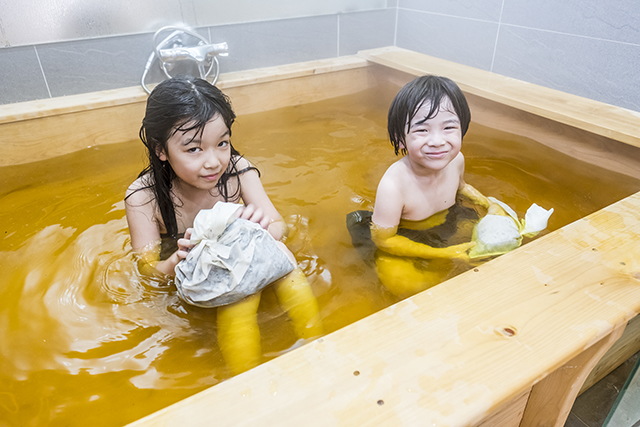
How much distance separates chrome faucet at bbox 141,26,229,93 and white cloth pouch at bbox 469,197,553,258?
1907 mm

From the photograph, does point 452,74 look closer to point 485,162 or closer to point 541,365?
point 485,162

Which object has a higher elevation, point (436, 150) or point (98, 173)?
point (436, 150)

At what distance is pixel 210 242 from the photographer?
1.15 m

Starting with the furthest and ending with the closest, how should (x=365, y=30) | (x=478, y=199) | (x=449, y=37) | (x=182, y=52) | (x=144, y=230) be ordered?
1. (x=365, y=30)
2. (x=449, y=37)
3. (x=182, y=52)
4. (x=478, y=199)
5. (x=144, y=230)

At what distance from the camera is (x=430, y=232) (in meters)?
1.60

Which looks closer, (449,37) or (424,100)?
(424,100)

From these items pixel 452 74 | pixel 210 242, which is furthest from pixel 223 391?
pixel 452 74

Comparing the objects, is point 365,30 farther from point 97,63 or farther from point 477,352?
point 477,352

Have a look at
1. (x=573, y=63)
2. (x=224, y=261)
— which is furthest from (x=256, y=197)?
(x=573, y=63)

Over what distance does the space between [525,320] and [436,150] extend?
697 mm

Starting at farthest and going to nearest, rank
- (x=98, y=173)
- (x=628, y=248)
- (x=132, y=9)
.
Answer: (x=132, y=9) < (x=98, y=173) < (x=628, y=248)

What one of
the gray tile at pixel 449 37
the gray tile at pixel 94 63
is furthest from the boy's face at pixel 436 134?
the gray tile at pixel 94 63

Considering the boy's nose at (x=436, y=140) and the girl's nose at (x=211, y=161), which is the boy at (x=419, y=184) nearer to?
the boy's nose at (x=436, y=140)

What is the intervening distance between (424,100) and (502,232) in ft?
1.64
